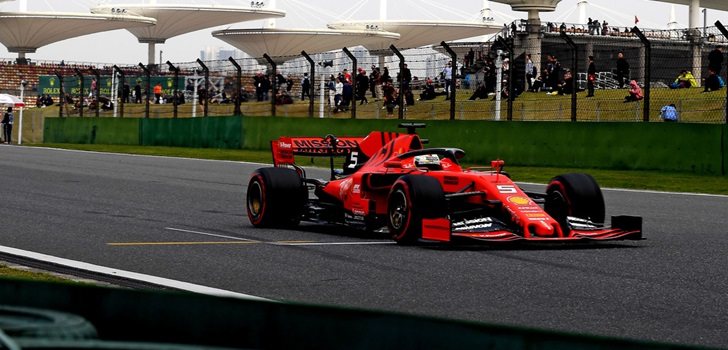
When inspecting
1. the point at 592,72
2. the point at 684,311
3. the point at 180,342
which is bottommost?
the point at 684,311

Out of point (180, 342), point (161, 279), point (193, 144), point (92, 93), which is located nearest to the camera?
point (180, 342)

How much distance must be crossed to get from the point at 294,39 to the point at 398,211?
323ft

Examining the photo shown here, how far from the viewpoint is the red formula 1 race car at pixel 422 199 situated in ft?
34.0

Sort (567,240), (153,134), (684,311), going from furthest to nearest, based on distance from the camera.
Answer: (153,134) → (567,240) → (684,311)

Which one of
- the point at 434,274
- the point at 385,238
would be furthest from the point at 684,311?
the point at 385,238

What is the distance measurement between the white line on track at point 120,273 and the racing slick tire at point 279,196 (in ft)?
8.71

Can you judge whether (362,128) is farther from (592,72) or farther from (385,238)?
(385,238)

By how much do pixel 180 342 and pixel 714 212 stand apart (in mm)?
12944

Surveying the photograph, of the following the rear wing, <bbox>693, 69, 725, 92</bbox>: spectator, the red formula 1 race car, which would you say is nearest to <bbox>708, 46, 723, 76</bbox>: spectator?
<bbox>693, 69, 725, 92</bbox>: spectator

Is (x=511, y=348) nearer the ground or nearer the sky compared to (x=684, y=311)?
nearer the sky

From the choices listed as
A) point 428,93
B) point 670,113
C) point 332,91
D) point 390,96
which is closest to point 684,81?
point 670,113

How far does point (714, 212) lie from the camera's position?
14.9m

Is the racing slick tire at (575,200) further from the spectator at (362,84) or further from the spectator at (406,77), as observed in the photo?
the spectator at (362,84)

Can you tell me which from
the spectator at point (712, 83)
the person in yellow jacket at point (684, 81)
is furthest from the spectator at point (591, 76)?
the spectator at point (712, 83)
